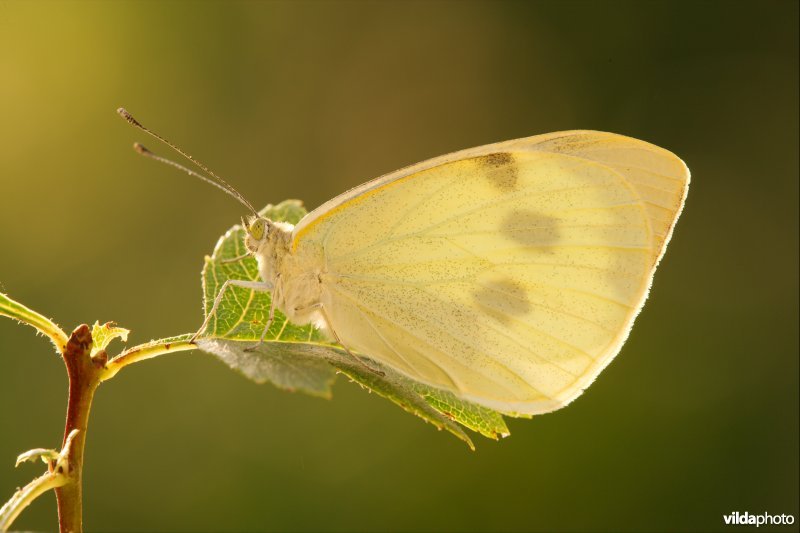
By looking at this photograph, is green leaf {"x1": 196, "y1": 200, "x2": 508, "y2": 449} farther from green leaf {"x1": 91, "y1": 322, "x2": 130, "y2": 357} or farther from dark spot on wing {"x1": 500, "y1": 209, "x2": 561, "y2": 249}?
dark spot on wing {"x1": 500, "y1": 209, "x2": 561, "y2": 249}

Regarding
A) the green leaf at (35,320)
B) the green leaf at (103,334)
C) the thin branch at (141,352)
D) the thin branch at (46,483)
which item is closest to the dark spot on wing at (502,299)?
the thin branch at (141,352)

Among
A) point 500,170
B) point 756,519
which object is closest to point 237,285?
point 500,170

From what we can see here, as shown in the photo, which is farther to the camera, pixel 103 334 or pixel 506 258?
pixel 506 258

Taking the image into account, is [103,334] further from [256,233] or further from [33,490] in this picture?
[256,233]

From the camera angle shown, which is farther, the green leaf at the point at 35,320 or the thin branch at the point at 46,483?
the green leaf at the point at 35,320

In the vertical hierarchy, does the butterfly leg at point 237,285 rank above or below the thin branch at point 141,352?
Answer: above

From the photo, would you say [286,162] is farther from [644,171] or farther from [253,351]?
[253,351]

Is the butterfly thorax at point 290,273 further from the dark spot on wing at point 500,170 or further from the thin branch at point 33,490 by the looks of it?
the thin branch at point 33,490
